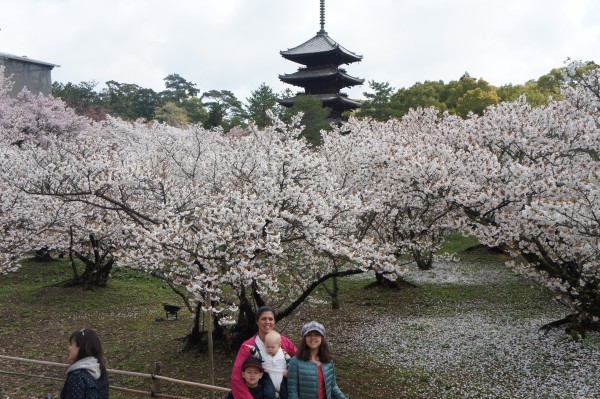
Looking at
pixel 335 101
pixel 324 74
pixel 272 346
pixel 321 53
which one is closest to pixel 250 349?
pixel 272 346

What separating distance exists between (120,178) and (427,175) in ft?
19.6

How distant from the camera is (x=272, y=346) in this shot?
153 inches

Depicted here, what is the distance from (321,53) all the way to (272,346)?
34.5 meters

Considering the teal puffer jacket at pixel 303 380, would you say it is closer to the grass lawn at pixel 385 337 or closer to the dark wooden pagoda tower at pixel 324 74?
the grass lawn at pixel 385 337

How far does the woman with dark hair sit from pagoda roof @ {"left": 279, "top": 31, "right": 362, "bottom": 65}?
3409 cm

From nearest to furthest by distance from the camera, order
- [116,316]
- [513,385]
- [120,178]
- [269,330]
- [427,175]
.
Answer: [269,330]
[513,385]
[427,175]
[120,178]
[116,316]

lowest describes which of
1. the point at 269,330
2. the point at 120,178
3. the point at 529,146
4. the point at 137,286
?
the point at 137,286

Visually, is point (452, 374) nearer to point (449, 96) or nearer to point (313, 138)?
point (313, 138)

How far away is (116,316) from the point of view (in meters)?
12.8

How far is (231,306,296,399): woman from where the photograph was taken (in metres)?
3.77

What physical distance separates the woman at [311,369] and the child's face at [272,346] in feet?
0.54

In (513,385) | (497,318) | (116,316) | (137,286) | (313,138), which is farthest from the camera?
(313,138)

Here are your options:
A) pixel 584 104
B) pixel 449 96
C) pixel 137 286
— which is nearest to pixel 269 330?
pixel 584 104

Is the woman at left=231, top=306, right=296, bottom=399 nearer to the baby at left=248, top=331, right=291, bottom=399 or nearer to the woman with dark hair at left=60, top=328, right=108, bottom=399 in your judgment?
the baby at left=248, top=331, right=291, bottom=399
